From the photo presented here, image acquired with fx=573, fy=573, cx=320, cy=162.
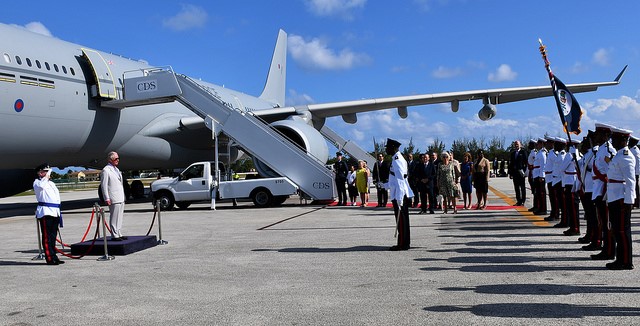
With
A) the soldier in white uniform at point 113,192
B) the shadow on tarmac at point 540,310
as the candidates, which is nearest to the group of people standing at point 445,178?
the soldier in white uniform at point 113,192

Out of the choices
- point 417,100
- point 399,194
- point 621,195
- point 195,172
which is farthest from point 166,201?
point 621,195

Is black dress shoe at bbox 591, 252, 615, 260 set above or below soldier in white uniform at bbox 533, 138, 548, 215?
below

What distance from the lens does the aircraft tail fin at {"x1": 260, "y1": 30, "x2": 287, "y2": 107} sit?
3288 cm

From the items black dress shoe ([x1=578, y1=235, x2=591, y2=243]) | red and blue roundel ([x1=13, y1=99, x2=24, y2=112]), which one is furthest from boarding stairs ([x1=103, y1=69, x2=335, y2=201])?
black dress shoe ([x1=578, y1=235, x2=591, y2=243])

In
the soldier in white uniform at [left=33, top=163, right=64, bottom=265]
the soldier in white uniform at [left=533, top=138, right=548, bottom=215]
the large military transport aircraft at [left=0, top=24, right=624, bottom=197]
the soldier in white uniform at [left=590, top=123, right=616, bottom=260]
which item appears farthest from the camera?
the large military transport aircraft at [left=0, top=24, right=624, bottom=197]

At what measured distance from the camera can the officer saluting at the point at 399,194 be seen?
7.83 m

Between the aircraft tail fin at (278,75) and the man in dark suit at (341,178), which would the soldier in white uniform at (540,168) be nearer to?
the man in dark suit at (341,178)

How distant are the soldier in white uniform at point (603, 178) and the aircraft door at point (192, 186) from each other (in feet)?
38.1

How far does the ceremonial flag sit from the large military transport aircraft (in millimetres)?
9593

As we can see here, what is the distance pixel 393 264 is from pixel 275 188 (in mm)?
9869

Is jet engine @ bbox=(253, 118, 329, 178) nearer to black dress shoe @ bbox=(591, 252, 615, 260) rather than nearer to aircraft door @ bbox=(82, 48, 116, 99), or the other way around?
aircraft door @ bbox=(82, 48, 116, 99)

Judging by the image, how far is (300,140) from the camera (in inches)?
704

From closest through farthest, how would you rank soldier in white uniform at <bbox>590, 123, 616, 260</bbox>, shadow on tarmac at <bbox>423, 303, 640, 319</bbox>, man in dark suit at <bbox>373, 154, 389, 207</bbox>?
shadow on tarmac at <bbox>423, 303, 640, 319</bbox>
soldier in white uniform at <bbox>590, 123, 616, 260</bbox>
man in dark suit at <bbox>373, 154, 389, 207</bbox>

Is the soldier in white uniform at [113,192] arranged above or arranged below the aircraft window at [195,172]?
below
